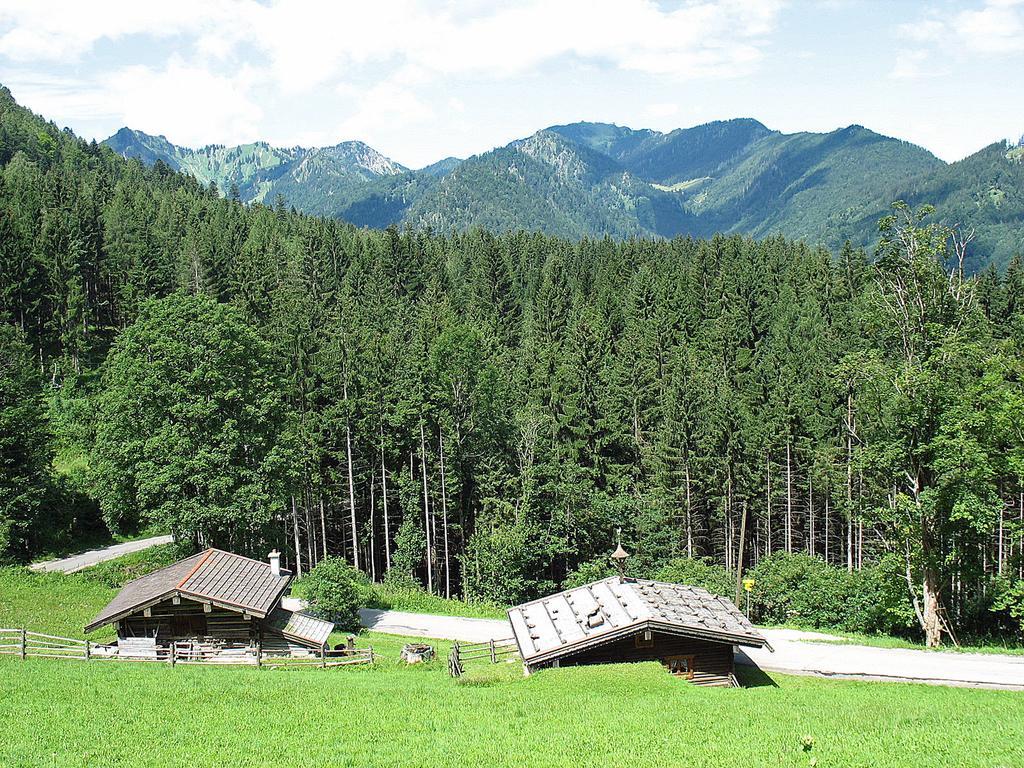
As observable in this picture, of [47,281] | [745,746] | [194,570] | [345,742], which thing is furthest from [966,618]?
[47,281]

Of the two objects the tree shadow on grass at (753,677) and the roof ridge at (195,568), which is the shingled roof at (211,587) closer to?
the roof ridge at (195,568)

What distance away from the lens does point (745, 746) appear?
14.9 m

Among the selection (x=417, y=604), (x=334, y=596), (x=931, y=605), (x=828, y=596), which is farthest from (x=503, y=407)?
(x=931, y=605)

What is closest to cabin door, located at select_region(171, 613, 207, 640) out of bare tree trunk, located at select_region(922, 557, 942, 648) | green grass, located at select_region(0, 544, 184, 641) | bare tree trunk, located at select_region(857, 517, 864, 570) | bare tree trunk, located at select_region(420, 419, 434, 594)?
green grass, located at select_region(0, 544, 184, 641)

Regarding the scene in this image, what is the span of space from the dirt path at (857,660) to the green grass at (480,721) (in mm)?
3158

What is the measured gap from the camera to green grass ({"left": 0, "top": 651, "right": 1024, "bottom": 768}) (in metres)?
14.3

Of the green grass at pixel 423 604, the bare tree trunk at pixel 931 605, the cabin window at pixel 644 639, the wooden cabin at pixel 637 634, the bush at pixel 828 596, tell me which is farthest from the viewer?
the green grass at pixel 423 604

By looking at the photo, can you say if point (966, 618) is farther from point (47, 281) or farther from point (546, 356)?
point (47, 281)

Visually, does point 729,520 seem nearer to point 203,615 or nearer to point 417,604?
point 417,604

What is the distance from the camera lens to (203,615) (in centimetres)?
2619

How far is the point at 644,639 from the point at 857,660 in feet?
34.4

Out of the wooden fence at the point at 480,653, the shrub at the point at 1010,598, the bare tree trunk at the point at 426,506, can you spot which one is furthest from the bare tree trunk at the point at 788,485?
the wooden fence at the point at 480,653

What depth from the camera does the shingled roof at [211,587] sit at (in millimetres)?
24984

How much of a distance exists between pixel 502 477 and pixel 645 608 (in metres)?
26.7
